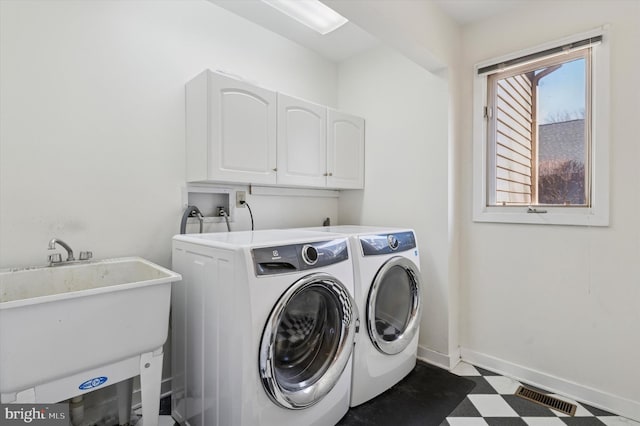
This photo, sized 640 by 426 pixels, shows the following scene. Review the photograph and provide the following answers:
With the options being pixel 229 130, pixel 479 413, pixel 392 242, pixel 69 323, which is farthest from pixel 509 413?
pixel 229 130

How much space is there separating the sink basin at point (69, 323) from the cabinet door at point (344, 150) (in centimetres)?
155

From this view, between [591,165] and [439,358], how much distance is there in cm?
159

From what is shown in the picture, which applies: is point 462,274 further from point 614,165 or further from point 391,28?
point 391,28

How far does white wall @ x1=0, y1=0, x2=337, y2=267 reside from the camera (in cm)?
148

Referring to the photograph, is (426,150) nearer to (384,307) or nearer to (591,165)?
(591,165)

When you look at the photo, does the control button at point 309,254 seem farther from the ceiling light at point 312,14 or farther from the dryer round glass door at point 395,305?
the ceiling light at point 312,14

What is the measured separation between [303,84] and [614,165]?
7.31 feet

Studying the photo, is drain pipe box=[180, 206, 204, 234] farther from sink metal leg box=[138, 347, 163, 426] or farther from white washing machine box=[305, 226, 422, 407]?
white washing machine box=[305, 226, 422, 407]

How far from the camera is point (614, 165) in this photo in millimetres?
1760

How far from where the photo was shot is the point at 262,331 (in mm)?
1287

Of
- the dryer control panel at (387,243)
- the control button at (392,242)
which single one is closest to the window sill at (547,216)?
the dryer control panel at (387,243)

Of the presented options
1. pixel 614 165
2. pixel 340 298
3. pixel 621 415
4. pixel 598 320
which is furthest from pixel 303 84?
pixel 621 415

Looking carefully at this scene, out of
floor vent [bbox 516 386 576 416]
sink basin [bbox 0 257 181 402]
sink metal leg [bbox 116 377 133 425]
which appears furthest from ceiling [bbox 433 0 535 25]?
sink metal leg [bbox 116 377 133 425]

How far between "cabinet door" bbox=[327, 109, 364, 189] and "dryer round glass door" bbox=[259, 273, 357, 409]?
1.15m
